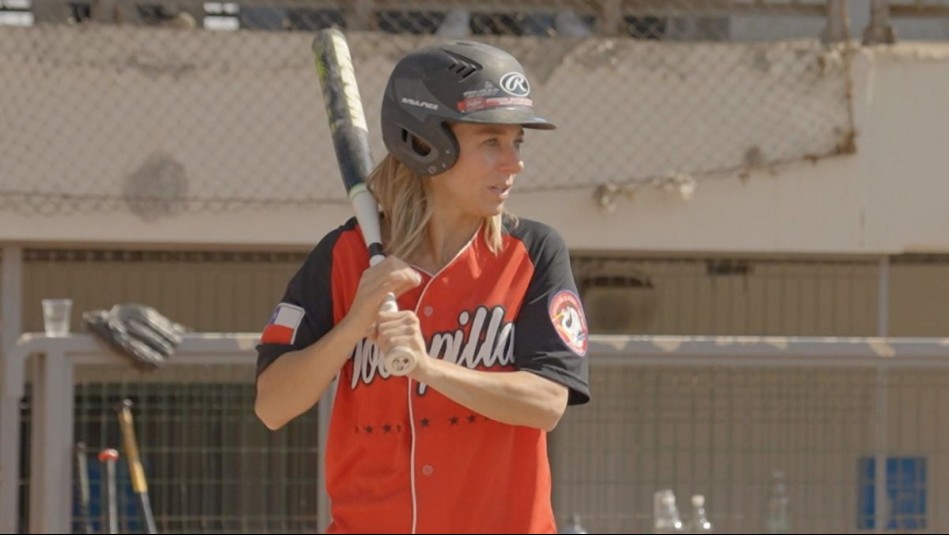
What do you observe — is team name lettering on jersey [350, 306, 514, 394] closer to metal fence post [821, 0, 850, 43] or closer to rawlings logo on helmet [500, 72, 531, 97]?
rawlings logo on helmet [500, 72, 531, 97]

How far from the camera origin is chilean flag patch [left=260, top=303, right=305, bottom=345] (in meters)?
3.28

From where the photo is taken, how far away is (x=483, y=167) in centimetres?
327

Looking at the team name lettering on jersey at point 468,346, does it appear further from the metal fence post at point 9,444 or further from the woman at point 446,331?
the metal fence post at point 9,444

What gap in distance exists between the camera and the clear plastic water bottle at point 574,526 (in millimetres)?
6113

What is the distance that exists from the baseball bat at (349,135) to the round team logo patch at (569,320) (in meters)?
0.34

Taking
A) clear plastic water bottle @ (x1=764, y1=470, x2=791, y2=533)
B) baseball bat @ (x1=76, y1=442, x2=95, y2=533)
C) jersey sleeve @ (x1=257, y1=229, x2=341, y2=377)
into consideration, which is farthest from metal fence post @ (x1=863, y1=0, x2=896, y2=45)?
jersey sleeve @ (x1=257, y1=229, x2=341, y2=377)

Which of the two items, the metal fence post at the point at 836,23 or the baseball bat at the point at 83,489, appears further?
the metal fence post at the point at 836,23

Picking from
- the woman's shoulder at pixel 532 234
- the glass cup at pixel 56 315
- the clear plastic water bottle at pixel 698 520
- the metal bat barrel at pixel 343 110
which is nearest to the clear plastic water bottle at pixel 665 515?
the clear plastic water bottle at pixel 698 520

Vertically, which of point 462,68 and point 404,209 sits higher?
point 462,68

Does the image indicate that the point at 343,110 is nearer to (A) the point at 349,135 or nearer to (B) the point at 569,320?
(A) the point at 349,135

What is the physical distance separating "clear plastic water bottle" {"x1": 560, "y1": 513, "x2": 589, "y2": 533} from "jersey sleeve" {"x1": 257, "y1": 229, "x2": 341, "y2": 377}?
2.92 metres

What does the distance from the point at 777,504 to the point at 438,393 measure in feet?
10.9

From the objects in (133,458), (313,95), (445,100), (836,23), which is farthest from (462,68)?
(836,23)

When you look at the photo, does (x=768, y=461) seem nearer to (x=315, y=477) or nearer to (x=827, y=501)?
(x=827, y=501)
